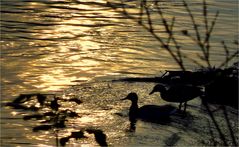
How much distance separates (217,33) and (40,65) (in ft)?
22.1

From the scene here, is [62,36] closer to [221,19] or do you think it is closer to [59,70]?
[59,70]

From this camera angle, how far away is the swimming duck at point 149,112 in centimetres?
1220

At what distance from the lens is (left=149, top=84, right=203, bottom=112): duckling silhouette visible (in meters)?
13.5

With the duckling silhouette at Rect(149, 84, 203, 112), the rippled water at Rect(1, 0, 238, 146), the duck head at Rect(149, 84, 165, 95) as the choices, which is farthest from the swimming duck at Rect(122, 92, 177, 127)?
the duck head at Rect(149, 84, 165, 95)

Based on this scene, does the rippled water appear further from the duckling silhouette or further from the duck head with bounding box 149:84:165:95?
the duckling silhouette

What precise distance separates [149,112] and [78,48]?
630cm

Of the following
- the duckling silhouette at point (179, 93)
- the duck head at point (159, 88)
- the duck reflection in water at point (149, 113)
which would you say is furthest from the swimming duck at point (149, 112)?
the duck head at point (159, 88)

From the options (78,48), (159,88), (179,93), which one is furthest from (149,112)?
(78,48)

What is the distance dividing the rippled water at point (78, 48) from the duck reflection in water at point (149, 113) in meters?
0.31

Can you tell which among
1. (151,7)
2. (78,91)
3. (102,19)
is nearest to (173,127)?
(78,91)

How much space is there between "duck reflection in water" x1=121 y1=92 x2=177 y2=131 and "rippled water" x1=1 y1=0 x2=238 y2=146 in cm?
31

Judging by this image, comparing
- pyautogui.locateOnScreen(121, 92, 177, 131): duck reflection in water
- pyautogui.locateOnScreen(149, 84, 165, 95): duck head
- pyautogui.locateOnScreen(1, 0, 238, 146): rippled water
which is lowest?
pyautogui.locateOnScreen(121, 92, 177, 131): duck reflection in water

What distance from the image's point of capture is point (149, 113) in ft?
40.9

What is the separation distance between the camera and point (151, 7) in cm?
2444
